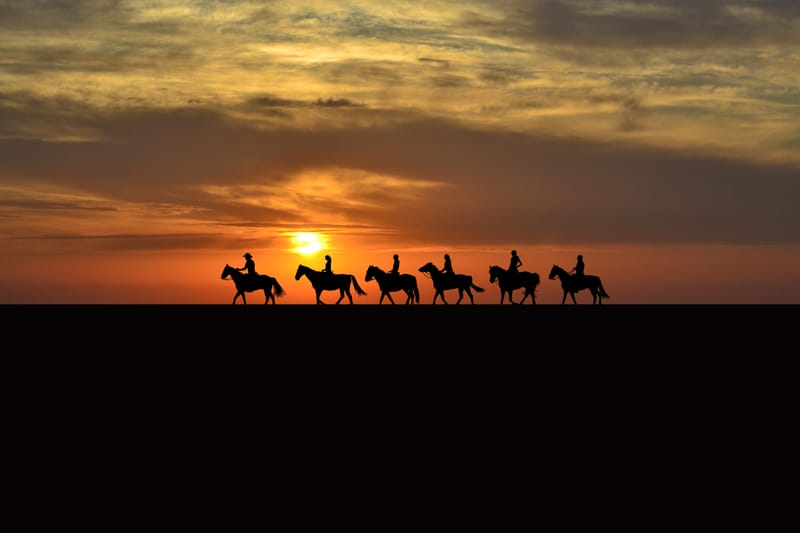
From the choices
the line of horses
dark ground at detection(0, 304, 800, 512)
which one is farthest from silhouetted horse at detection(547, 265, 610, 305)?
dark ground at detection(0, 304, 800, 512)

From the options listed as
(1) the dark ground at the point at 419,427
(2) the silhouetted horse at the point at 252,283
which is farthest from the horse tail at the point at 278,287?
(1) the dark ground at the point at 419,427

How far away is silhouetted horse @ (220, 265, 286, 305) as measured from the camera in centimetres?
4592

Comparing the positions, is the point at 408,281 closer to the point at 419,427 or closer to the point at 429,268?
the point at 429,268

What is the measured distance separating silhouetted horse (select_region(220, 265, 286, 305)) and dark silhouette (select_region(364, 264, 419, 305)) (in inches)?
145

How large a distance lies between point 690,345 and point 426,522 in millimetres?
20905

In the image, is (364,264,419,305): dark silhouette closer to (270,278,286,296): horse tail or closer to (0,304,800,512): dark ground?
(270,278,286,296): horse tail

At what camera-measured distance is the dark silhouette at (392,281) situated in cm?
4697

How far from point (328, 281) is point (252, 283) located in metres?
3.03

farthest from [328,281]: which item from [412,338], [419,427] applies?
[419,427]

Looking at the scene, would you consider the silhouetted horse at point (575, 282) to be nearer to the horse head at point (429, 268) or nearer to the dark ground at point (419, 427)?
the horse head at point (429, 268)

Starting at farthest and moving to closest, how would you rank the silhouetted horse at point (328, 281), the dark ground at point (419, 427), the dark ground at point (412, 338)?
the silhouetted horse at point (328, 281) < the dark ground at point (412, 338) < the dark ground at point (419, 427)

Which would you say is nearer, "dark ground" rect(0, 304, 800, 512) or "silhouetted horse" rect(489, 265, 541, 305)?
"dark ground" rect(0, 304, 800, 512)

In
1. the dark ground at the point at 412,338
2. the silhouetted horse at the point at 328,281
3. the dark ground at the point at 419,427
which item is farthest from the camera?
the silhouetted horse at the point at 328,281

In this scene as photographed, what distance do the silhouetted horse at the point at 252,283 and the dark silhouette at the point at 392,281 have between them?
12.1ft
